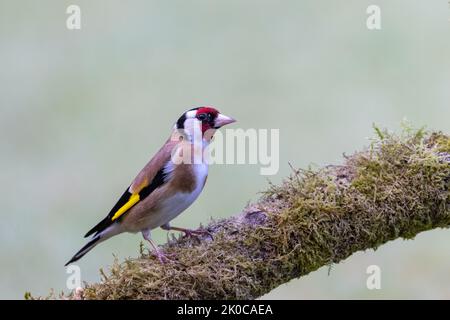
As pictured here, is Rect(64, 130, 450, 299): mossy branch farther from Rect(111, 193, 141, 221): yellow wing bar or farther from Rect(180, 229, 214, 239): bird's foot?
Rect(111, 193, 141, 221): yellow wing bar

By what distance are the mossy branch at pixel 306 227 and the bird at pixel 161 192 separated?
258 mm

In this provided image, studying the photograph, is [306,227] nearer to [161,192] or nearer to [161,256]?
[161,256]

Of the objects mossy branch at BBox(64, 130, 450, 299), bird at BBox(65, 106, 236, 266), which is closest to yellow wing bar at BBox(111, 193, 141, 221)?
bird at BBox(65, 106, 236, 266)

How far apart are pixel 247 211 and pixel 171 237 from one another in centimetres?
32

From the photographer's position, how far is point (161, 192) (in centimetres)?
259

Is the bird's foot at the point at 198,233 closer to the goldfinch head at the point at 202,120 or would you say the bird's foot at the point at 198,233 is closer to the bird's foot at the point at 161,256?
the bird's foot at the point at 161,256

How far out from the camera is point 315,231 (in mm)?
2172

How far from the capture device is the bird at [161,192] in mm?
2594

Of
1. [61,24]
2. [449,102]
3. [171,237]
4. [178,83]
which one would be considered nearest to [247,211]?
[171,237]

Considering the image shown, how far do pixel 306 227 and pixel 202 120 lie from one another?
753 mm

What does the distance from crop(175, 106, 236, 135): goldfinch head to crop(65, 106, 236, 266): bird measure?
38 millimetres

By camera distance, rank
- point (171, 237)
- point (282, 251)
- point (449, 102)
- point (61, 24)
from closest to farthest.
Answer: point (282, 251), point (171, 237), point (449, 102), point (61, 24)
